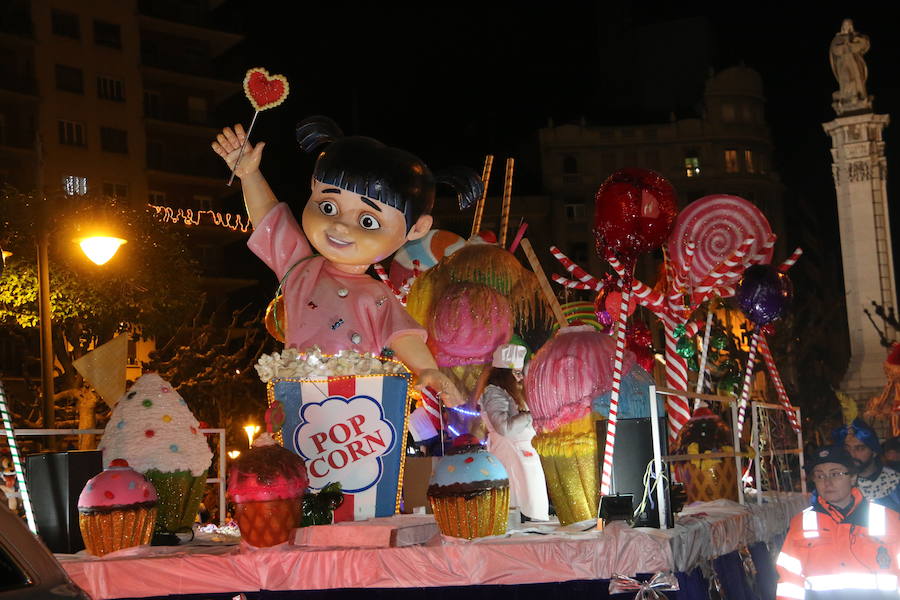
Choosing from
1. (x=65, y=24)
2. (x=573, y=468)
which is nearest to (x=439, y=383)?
(x=573, y=468)

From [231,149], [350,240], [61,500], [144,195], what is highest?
[144,195]

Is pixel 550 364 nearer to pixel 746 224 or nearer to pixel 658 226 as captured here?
pixel 658 226

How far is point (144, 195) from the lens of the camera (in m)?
39.8

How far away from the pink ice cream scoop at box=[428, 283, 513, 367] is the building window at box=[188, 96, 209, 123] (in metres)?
33.5

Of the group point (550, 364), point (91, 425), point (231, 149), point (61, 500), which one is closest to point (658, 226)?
point (550, 364)

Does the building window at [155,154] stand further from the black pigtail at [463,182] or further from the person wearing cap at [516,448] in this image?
the person wearing cap at [516,448]

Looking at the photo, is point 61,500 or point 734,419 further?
point 734,419

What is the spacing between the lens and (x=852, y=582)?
6.16m

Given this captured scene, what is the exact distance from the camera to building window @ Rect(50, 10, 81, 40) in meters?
38.4

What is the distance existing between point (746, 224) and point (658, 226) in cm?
163

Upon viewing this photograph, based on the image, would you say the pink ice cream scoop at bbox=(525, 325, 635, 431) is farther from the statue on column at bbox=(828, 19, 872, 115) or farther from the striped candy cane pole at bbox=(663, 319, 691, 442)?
the statue on column at bbox=(828, 19, 872, 115)

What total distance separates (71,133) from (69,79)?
1.74 m

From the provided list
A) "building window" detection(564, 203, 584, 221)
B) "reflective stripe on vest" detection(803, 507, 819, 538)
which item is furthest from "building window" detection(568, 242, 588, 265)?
"reflective stripe on vest" detection(803, 507, 819, 538)

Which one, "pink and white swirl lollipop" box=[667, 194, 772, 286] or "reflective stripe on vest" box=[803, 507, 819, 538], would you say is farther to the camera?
"pink and white swirl lollipop" box=[667, 194, 772, 286]
